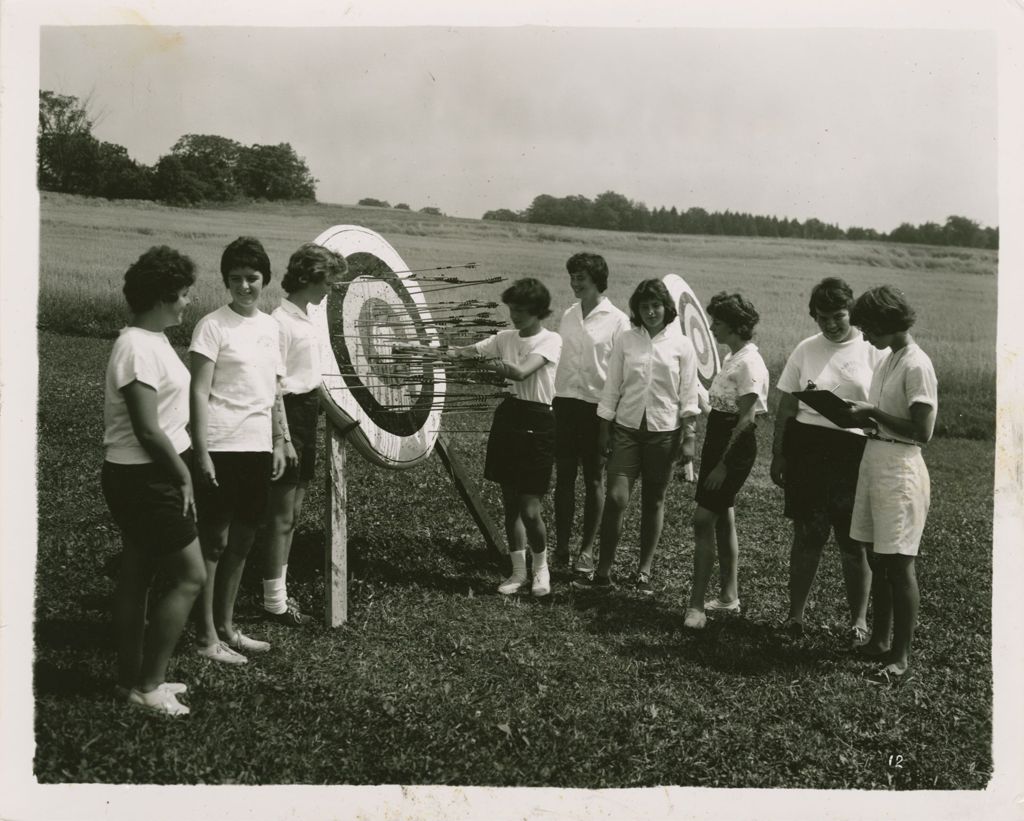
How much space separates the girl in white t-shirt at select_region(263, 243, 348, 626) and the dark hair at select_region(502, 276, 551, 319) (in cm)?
127

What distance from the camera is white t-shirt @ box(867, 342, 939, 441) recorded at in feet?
16.0

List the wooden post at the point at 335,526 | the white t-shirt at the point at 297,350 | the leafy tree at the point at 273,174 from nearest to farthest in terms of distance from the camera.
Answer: the white t-shirt at the point at 297,350 → the wooden post at the point at 335,526 → the leafy tree at the point at 273,174

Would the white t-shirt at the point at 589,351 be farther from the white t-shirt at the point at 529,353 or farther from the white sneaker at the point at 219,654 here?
the white sneaker at the point at 219,654

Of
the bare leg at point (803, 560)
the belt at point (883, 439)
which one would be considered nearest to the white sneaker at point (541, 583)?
the bare leg at point (803, 560)

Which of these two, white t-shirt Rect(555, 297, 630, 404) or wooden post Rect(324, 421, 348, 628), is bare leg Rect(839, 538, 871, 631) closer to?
white t-shirt Rect(555, 297, 630, 404)

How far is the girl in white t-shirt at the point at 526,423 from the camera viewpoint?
239 inches

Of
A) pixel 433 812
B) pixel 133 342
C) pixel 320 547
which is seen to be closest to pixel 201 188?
pixel 320 547

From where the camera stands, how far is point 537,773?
4.19 metres

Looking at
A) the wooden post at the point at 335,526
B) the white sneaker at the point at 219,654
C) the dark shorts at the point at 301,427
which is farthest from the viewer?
the wooden post at the point at 335,526

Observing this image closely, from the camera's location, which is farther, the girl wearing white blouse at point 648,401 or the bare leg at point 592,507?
the bare leg at point 592,507

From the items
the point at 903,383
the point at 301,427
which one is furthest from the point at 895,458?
the point at 301,427

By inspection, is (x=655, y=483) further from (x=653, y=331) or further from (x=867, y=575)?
(x=867, y=575)

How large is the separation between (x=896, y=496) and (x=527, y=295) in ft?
8.50

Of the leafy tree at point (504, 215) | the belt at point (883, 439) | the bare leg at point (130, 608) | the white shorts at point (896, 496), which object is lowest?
the bare leg at point (130, 608)
